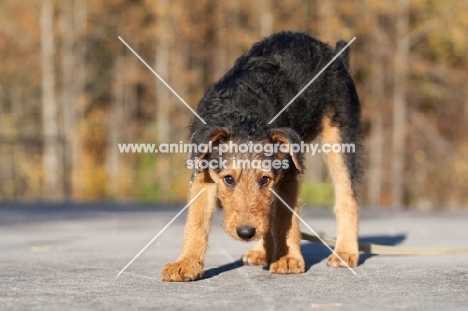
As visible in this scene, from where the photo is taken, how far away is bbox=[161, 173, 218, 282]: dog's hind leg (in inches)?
268

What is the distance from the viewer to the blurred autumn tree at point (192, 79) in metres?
26.9

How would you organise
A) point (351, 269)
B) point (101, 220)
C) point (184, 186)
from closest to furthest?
point (351, 269), point (101, 220), point (184, 186)

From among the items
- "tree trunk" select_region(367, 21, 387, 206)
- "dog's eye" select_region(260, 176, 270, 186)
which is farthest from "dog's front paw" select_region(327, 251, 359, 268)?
"tree trunk" select_region(367, 21, 387, 206)

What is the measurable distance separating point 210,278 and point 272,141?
1165mm

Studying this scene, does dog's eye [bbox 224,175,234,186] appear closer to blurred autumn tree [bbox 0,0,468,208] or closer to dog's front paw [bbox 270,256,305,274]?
dog's front paw [bbox 270,256,305,274]

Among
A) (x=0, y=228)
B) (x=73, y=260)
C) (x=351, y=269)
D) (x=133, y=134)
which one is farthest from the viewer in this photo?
(x=133, y=134)

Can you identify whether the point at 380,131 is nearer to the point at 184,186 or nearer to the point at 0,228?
the point at 184,186

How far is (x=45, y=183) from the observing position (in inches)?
1057

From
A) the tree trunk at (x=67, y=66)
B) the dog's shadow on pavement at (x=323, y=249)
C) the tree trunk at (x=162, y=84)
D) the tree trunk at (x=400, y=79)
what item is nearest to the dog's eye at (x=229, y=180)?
the dog's shadow on pavement at (x=323, y=249)

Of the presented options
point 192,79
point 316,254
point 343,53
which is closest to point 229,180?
point 316,254

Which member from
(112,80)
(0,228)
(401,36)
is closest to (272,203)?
(0,228)

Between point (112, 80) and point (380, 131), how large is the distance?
10.9m

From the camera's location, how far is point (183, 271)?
22.3 feet

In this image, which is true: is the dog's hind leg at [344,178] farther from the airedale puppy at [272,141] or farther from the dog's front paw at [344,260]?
the dog's front paw at [344,260]
